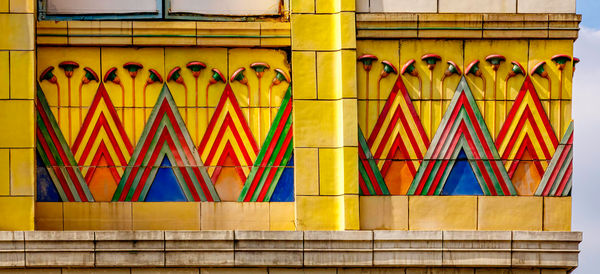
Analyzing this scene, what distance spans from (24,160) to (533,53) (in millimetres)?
5465

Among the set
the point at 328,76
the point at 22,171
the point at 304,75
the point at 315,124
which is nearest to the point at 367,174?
the point at 315,124

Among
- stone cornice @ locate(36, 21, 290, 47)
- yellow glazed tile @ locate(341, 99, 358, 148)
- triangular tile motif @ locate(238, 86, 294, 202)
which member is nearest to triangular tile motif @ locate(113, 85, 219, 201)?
triangular tile motif @ locate(238, 86, 294, 202)

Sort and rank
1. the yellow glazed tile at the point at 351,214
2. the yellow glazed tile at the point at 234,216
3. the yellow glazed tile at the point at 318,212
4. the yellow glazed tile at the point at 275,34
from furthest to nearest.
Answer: the yellow glazed tile at the point at 275,34 < the yellow glazed tile at the point at 234,216 < the yellow glazed tile at the point at 318,212 < the yellow glazed tile at the point at 351,214

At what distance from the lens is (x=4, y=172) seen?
513 inches

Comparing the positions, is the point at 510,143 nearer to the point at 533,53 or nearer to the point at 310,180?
the point at 533,53

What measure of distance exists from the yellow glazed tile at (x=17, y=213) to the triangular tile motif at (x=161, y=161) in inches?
35.4

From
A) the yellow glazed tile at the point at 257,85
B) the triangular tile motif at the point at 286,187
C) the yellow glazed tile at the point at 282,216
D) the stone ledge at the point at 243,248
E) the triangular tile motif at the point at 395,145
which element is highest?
the yellow glazed tile at the point at 257,85

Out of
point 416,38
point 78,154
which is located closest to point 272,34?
point 416,38

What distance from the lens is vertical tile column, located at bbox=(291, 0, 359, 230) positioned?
13.1 m

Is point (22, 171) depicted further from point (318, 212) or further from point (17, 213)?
point (318, 212)

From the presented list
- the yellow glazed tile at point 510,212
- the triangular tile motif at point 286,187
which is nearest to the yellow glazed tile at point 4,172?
the triangular tile motif at point 286,187

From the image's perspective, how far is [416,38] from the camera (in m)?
13.3

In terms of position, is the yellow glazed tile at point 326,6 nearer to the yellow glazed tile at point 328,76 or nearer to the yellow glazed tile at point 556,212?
the yellow glazed tile at point 328,76

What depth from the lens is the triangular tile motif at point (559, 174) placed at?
13266 mm
